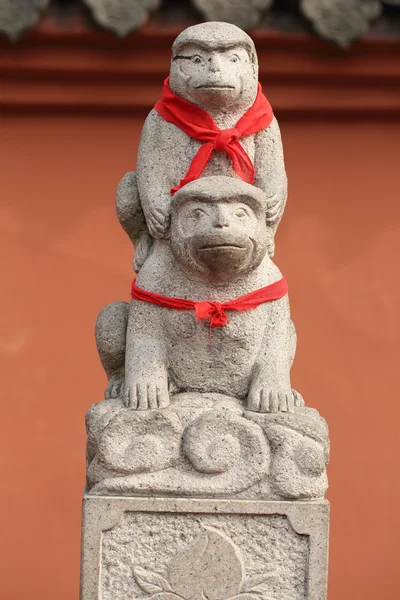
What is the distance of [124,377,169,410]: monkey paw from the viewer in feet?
15.3

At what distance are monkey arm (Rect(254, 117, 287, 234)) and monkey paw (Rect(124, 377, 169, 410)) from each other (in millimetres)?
562

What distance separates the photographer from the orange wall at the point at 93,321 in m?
6.38

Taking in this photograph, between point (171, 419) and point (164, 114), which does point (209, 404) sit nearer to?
point (171, 419)

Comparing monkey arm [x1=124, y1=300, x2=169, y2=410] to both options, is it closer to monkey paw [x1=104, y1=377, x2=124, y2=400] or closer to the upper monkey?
monkey paw [x1=104, y1=377, x2=124, y2=400]

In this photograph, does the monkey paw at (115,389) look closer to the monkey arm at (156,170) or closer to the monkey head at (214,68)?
the monkey arm at (156,170)

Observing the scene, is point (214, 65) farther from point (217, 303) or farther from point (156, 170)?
point (217, 303)

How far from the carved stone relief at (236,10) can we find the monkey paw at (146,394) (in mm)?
1742

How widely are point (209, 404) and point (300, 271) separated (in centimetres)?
182

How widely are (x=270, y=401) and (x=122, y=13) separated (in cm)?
188

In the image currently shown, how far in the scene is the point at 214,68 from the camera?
15.4 ft

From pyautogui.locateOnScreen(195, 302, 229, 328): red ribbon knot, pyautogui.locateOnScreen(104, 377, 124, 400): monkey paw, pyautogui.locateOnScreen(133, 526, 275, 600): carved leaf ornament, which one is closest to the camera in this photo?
pyautogui.locateOnScreen(133, 526, 275, 600): carved leaf ornament

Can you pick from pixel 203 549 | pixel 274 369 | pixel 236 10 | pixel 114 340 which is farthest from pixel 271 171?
pixel 236 10

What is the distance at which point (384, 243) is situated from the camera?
6469 millimetres

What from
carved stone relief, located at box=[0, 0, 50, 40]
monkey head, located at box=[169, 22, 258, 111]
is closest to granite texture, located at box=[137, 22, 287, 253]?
monkey head, located at box=[169, 22, 258, 111]
